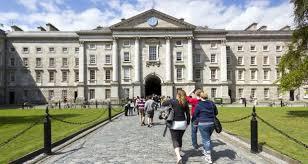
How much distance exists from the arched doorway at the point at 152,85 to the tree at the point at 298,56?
115 ft

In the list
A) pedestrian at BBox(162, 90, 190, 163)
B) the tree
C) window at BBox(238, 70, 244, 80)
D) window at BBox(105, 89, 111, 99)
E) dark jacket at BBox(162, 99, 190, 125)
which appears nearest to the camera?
pedestrian at BBox(162, 90, 190, 163)

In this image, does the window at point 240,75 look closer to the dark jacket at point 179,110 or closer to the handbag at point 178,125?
the dark jacket at point 179,110

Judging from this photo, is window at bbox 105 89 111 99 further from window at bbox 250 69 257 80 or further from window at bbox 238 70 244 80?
window at bbox 250 69 257 80

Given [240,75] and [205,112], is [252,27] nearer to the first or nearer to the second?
[240,75]

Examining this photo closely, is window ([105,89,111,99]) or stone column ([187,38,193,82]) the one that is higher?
stone column ([187,38,193,82])

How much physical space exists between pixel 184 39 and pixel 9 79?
3091cm

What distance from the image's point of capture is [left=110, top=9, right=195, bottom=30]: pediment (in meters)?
59.7

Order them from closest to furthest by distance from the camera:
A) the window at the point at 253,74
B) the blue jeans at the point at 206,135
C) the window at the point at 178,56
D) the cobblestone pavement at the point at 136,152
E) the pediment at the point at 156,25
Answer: the blue jeans at the point at 206,135 < the cobblestone pavement at the point at 136,152 < the pediment at the point at 156,25 < the window at the point at 178,56 < the window at the point at 253,74

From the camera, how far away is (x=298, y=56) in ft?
87.1

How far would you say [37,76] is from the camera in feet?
210

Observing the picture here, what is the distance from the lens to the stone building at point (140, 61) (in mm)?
60125

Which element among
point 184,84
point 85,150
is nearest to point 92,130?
point 85,150

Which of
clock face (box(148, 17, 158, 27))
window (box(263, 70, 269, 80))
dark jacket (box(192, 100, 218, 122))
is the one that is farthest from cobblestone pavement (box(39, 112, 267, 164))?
window (box(263, 70, 269, 80))

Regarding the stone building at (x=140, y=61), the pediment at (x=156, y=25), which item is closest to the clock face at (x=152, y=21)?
the stone building at (x=140, y=61)
